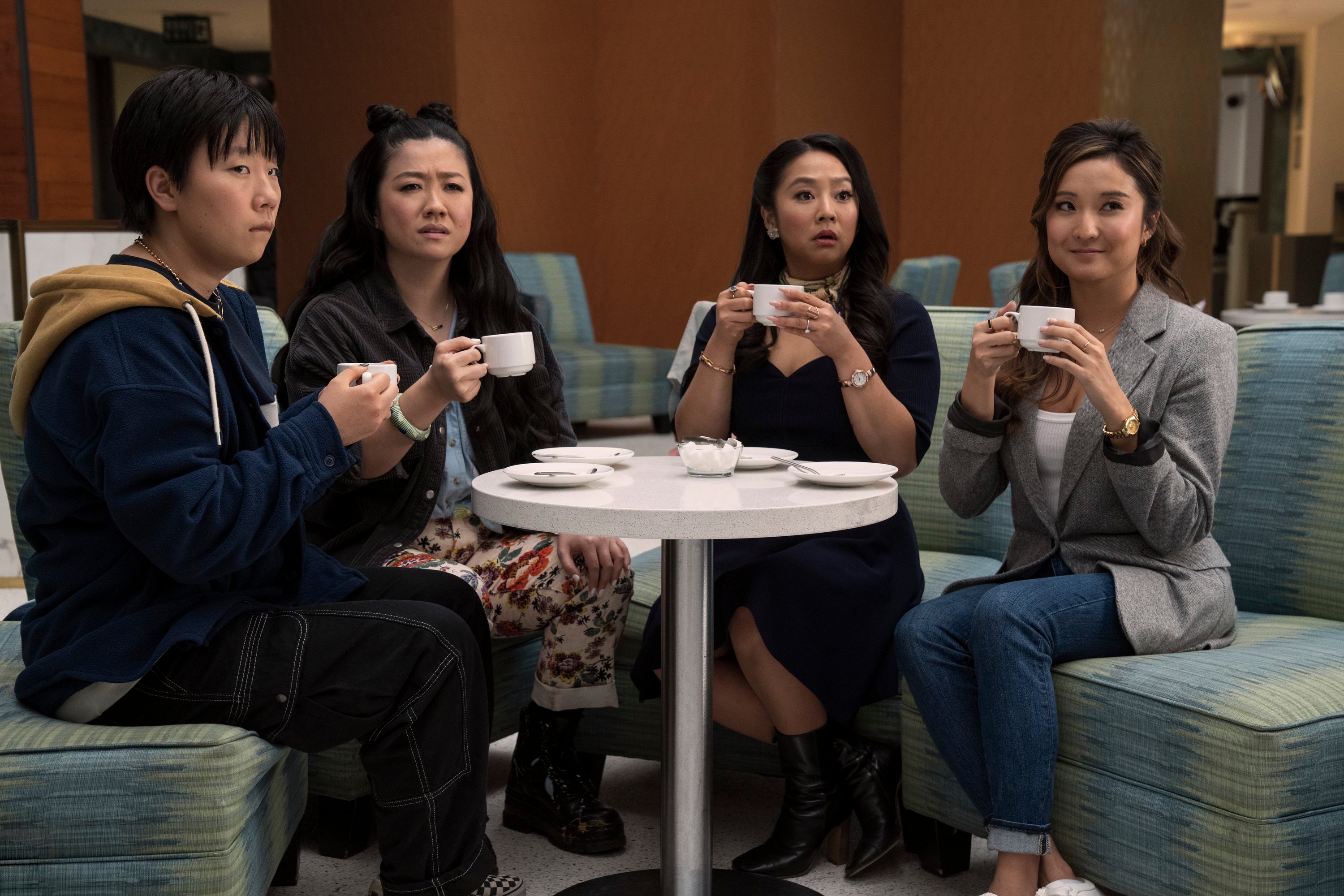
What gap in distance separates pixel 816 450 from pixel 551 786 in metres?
0.78

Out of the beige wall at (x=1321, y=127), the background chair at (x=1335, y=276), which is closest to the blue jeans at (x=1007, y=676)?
the background chair at (x=1335, y=276)

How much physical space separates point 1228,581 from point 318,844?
1594 millimetres

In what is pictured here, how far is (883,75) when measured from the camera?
316 inches

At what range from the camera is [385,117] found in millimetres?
2270

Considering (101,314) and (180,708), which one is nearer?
(101,314)

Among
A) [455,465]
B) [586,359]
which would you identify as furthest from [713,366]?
[586,359]

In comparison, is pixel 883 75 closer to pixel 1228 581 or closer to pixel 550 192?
pixel 550 192

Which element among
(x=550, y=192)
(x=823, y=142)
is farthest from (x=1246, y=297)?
(x=823, y=142)

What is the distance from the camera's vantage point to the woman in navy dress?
2.05 meters

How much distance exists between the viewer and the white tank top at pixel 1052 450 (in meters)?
2.00

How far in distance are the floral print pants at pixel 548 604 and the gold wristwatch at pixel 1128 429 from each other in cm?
87

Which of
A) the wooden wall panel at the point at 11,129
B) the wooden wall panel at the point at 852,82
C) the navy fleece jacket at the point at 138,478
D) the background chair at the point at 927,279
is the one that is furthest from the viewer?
the wooden wall panel at the point at 852,82

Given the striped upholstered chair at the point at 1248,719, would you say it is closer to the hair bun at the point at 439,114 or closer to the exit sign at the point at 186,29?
the hair bun at the point at 439,114

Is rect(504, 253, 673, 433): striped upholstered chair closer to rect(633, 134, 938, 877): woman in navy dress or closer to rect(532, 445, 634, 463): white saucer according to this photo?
rect(633, 134, 938, 877): woman in navy dress
